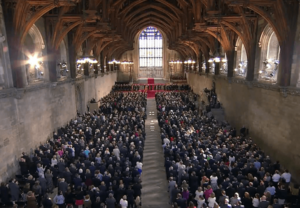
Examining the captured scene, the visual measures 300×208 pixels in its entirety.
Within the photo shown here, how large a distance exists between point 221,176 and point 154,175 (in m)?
3.66

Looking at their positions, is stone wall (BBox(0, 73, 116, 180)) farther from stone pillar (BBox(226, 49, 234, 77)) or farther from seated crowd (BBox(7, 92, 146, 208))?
stone pillar (BBox(226, 49, 234, 77))

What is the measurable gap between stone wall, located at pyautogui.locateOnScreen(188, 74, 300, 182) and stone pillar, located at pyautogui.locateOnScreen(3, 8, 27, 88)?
13.0 meters

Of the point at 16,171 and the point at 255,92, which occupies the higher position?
the point at 255,92

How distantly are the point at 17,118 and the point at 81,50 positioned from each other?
44.5 feet

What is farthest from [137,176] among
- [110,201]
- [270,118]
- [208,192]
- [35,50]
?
[35,50]

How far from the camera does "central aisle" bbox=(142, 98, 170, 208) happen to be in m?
10.00

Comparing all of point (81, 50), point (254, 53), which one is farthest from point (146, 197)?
point (81, 50)

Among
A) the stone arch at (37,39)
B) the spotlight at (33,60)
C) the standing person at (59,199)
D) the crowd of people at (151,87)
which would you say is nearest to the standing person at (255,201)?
the standing person at (59,199)

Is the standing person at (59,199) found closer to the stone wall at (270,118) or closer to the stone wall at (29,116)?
the stone wall at (29,116)

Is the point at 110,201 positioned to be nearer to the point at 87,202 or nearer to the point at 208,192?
the point at 87,202

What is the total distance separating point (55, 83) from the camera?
16219 mm

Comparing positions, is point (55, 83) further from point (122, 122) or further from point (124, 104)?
point (124, 104)

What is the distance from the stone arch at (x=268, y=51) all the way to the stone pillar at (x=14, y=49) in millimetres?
13208

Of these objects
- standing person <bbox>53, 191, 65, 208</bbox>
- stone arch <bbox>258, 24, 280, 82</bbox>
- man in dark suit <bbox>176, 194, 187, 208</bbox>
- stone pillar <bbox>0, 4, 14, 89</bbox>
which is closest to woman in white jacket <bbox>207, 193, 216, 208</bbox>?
man in dark suit <bbox>176, 194, 187, 208</bbox>
